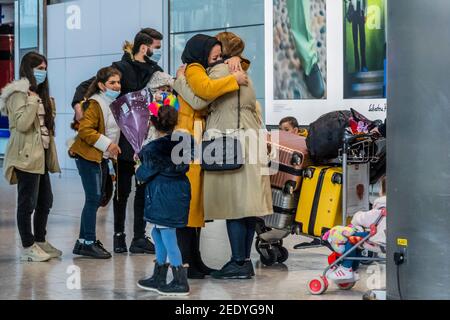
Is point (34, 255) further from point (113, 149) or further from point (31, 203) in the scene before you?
point (113, 149)

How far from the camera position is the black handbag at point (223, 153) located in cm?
669

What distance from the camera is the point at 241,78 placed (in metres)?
6.73

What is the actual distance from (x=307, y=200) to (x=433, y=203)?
1.85m

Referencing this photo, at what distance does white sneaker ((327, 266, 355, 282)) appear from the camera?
6.35 m

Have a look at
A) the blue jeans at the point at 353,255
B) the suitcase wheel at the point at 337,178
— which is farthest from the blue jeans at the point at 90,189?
the blue jeans at the point at 353,255

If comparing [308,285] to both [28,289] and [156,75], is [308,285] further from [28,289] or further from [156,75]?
[156,75]

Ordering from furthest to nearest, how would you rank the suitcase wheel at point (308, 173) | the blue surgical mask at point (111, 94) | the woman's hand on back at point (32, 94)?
the blue surgical mask at point (111, 94) → the woman's hand on back at point (32, 94) → the suitcase wheel at point (308, 173)

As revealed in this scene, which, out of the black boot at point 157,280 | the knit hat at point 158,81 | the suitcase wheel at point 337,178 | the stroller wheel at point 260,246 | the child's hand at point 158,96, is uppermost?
the knit hat at point 158,81

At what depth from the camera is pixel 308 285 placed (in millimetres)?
6379

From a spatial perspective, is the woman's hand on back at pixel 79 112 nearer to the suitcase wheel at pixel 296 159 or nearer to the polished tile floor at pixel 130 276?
the polished tile floor at pixel 130 276

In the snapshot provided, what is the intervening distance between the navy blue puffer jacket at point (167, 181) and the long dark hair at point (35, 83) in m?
A: 1.79

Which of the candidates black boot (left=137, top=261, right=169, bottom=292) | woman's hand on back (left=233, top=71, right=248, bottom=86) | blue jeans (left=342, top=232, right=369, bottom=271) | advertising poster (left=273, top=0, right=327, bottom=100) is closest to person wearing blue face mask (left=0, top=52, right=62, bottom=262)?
black boot (left=137, top=261, right=169, bottom=292)

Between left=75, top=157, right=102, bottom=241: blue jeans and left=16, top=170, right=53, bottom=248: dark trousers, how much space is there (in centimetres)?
30

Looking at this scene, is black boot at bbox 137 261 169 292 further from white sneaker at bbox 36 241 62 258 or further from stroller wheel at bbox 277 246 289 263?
white sneaker at bbox 36 241 62 258
